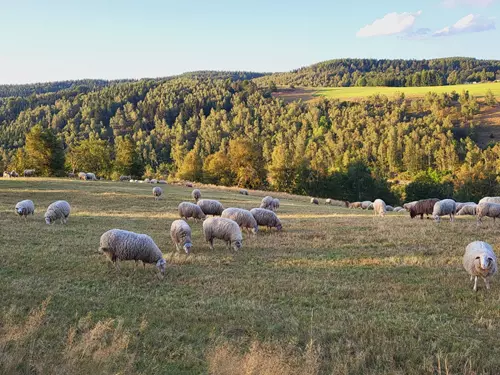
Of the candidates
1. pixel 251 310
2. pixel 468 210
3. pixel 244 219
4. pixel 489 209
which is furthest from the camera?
pixel 468 210

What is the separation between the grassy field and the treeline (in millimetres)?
60701

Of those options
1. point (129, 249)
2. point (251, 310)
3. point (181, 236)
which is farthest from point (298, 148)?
point (251, 310)

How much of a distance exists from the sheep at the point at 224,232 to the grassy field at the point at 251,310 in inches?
21.2

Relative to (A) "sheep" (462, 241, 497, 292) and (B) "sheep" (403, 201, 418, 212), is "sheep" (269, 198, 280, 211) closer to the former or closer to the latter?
(B) "sheep" (403, 201, 418, 212)

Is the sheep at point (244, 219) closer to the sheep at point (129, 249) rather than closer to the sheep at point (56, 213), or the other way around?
the sheep at point (129, 249)

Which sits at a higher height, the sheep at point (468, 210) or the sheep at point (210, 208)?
the sheep at point (210, 208)

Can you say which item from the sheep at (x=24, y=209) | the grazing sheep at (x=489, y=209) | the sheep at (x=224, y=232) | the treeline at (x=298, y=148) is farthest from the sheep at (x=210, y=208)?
the treeline at (x=298, y=148)

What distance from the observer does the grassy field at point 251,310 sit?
6.62 metres

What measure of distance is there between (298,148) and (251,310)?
472 ft

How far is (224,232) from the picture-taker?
1725cm

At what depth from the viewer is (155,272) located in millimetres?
13297

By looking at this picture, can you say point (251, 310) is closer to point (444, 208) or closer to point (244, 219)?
point (244, 219)

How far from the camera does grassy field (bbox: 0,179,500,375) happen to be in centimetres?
662

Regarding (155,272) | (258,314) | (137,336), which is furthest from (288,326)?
(155,272)
